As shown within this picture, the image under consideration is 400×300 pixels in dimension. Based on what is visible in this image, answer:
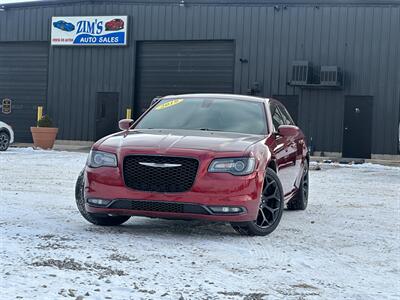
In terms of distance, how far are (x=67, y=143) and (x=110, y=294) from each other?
25033 millimetres

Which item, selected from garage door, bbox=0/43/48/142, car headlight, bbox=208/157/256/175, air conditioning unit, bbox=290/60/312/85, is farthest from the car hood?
garage door, bbox=0/43/48/142

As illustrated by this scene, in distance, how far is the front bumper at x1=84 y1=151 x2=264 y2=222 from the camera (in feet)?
20.0

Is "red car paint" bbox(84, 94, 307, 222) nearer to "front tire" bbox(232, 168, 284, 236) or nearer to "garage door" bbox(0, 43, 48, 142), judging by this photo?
"front tire" bbox(232, 168, 284, 236)

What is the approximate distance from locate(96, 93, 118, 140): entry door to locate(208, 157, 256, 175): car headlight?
72.8 ft

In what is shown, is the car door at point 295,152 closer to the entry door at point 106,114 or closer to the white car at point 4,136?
the white car at point 4,136

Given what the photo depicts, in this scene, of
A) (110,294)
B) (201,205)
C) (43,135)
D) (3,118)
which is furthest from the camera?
(3,118)

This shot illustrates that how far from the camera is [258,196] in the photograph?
6305 mm

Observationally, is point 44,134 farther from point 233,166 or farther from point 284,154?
point 233,166

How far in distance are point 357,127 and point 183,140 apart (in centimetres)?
1885

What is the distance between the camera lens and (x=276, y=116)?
8133 mm

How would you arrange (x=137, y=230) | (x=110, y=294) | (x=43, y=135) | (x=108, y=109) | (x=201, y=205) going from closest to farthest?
(x=110, y=294) → (x=201, y=205) → (x=137, y=230) → (x=43, y=135) → (x=108, y=109)

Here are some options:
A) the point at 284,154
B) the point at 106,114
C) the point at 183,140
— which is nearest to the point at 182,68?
the point at 106,114

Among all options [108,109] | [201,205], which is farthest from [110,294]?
[108,109]

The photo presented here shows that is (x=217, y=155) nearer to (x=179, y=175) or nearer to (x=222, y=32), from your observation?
(x=179, y=175)
